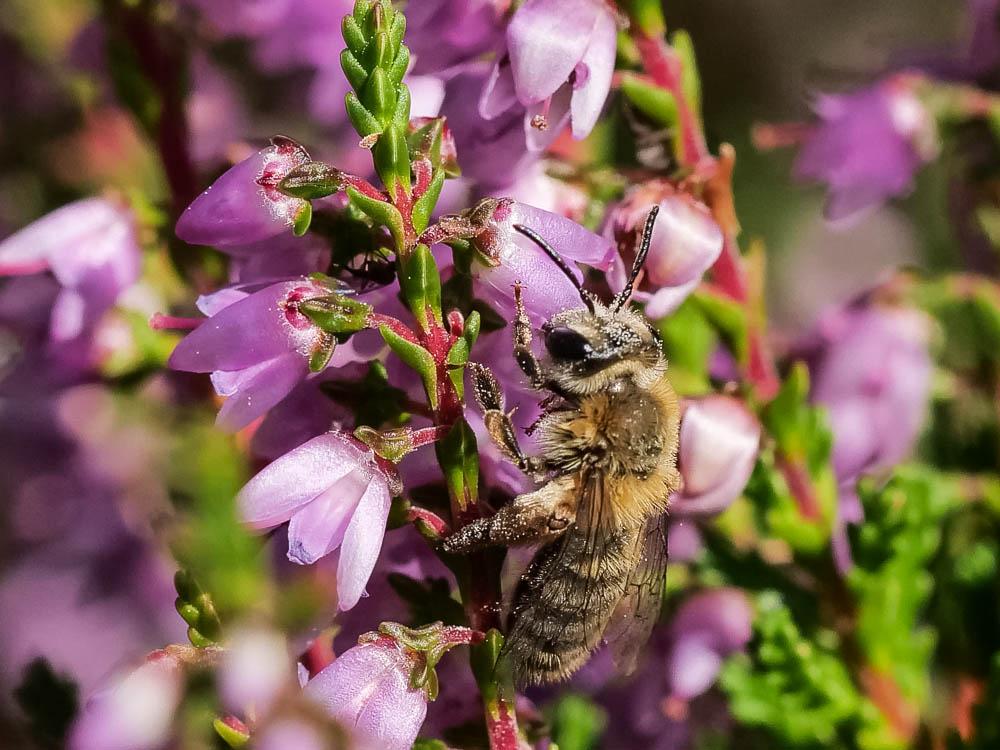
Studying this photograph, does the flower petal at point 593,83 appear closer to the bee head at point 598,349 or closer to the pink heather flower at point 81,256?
the bee head at point 598,349

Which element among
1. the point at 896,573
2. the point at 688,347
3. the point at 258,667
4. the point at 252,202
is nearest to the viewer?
the point at 258,667

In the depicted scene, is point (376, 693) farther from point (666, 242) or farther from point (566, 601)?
point (666, 242)

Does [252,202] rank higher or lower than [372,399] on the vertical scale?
higher

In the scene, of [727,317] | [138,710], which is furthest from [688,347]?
[138,710]

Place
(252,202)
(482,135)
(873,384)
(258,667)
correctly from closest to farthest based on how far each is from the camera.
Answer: (258,667) < (252,202) < (482,135) < (873,384)

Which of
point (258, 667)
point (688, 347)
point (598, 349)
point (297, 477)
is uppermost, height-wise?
point (258, 667)

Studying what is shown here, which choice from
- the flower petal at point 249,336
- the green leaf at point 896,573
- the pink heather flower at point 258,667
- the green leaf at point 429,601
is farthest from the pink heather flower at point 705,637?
the pink heather flower at point 258,667

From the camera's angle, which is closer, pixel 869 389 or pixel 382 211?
pixel 382 211

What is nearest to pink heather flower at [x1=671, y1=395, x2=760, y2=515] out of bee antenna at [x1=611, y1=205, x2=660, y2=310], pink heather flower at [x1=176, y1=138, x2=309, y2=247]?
bee antenna at [x1=611, y1=205, x2=660, y2=310]
